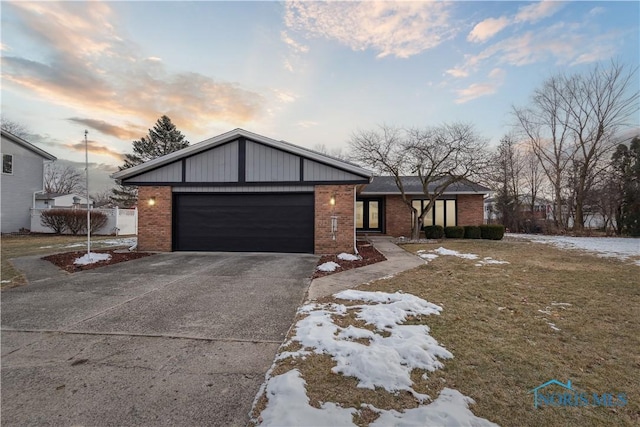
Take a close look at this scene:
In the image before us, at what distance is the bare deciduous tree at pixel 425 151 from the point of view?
45.4 ft

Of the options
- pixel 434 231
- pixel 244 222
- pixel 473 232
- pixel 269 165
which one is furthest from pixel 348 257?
pixel 473 232

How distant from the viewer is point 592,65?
2039 cm

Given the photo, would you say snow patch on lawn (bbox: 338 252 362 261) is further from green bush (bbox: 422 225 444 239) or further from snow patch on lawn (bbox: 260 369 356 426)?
green bush (bbox: 422 225 444 239)

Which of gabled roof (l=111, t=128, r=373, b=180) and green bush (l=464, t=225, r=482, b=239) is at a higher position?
gabled roof (l=111, t=128, r=373, b=180)

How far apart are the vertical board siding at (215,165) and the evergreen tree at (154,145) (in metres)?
26.9

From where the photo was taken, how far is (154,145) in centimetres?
3353

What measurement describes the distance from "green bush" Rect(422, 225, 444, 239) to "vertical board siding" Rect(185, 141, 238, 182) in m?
10.9

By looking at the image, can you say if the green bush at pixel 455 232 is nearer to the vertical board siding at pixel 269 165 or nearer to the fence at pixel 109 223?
the vertical board siding at pixel 269 165

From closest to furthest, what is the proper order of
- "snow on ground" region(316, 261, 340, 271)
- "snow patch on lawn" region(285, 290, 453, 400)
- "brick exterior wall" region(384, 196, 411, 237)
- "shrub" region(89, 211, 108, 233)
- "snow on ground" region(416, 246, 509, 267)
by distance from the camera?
"snow patch on lawn" region(285, 290, 453, 400) → "snow on ground" region(316, 261, 340, 271) → "snow on ground" region(416, 246, 509, 267) → "brick exterior wall" region(384, 196, 411, 237) → "shrub" region(89, 211, 108, 233)

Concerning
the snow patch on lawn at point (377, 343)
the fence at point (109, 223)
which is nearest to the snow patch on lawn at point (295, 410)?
the snow patch on lawn at point (377, 343)

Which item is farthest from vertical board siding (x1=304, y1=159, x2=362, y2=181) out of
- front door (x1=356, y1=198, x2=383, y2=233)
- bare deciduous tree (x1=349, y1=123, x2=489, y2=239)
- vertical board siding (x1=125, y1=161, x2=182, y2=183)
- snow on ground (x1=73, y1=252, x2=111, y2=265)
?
front door (x1=356, y1=198, x2=383, y2=233)

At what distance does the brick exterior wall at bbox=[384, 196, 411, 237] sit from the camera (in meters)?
17.3

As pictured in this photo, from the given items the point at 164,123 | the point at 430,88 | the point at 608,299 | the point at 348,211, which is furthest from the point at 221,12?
the point at 164,123

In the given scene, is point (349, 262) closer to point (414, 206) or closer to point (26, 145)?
point (414, 206)
